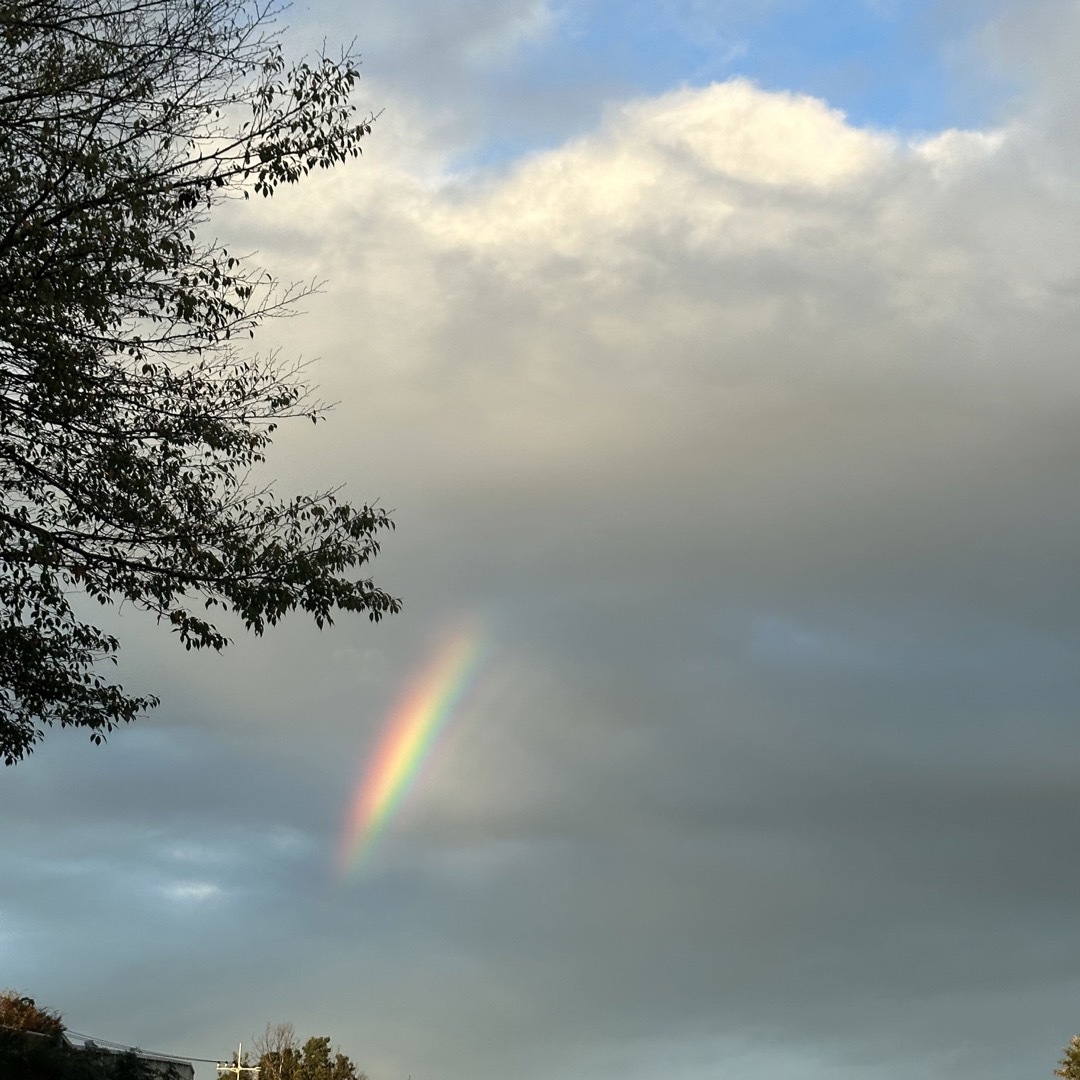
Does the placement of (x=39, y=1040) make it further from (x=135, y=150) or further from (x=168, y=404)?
(x=135, y=150)

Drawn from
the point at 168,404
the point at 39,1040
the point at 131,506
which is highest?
the point at 168,404

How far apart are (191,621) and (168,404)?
2.32m

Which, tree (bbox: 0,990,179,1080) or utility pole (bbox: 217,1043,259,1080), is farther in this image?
utility pole (bbox: 217,1043,259,1080)

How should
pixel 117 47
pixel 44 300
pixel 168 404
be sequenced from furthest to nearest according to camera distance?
pixel 168 404
pixel 117 47
pixel 44 300

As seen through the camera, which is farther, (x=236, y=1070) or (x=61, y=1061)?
(x=236, y=1070)

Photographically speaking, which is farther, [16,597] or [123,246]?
[16,597]

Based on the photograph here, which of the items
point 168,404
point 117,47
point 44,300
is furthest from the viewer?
point 168,404

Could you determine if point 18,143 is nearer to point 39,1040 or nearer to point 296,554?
point 296,554

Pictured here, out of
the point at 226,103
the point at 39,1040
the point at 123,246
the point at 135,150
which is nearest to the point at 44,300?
the point at 123,246

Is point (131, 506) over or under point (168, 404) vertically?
under

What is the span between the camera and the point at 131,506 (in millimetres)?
15773

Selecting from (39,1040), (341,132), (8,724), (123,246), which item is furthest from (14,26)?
(39,1040)

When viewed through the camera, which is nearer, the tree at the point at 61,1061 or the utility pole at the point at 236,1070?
the tree at the point at 61,1061

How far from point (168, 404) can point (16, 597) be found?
8.94ft
